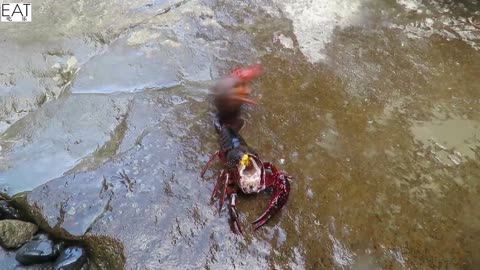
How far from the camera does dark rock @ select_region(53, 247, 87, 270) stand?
2963 millimetres

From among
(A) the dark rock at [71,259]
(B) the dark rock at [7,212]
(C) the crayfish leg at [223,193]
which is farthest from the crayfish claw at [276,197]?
(B) the dark rock at [7,212]

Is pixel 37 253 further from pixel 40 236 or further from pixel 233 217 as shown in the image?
pixel 233 217

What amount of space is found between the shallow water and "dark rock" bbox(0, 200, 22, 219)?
14 centimetres

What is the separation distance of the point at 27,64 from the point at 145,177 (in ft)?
5.69

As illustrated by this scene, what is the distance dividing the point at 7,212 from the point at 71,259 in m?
0.66

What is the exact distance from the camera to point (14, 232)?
10.3 ft

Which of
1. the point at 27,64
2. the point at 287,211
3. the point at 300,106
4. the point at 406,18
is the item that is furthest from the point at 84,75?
the point at 406,18

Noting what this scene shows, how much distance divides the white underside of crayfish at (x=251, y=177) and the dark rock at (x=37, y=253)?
4.14ft

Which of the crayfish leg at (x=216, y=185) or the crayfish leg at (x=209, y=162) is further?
the crayfish leg at (x=209, y=162)

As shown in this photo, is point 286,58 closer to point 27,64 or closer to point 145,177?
point 145,177

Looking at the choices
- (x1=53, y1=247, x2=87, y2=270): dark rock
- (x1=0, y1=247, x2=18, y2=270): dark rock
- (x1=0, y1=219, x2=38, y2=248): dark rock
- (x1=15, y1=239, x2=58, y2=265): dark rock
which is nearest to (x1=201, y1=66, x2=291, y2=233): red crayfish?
(x1=53, y1=247, x2=87, y2=270): dark rock

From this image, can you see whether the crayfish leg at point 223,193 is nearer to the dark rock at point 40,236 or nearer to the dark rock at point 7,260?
the dark rock at point 40,236

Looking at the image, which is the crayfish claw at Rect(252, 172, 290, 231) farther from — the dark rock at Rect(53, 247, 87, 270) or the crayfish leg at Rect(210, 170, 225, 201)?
Answer: the dark rock at Rect(53, 247, 87, 270)

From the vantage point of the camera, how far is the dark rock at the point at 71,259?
2.96 meters
